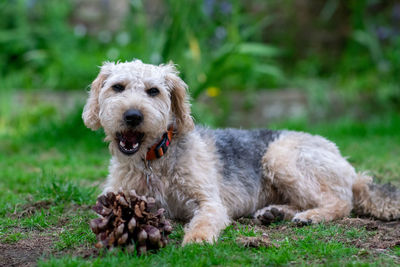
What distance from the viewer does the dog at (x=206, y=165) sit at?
4.14 metres

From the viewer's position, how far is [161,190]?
14.4 feet

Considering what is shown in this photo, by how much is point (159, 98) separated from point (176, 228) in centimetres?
119

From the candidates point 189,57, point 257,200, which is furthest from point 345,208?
point 189,57

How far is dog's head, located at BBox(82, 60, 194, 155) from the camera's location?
13.1 feet

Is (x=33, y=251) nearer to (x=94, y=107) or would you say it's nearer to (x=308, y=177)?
(x=94, y=107)

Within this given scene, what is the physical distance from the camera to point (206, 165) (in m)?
4.69

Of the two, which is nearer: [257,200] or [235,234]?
[235,234]

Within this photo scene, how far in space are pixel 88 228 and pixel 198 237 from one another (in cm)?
114

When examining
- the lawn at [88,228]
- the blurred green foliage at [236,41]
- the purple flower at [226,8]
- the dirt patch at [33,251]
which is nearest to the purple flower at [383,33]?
the blurred green foliage at [236,41]

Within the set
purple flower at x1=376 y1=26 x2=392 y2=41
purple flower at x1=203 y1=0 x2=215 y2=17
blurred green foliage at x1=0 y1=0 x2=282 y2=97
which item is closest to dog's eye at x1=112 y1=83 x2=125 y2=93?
blurred green foliage at x1=0 y1=0 x2=282 y2=97

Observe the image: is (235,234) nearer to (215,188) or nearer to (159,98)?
(215,188)

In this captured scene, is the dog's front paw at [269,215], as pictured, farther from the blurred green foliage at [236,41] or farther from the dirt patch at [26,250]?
the blurred green foliage at [236,41]

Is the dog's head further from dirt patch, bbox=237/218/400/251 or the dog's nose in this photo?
dirt patch, bbox=237/218/400/251

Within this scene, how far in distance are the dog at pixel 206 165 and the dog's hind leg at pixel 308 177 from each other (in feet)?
0.03
